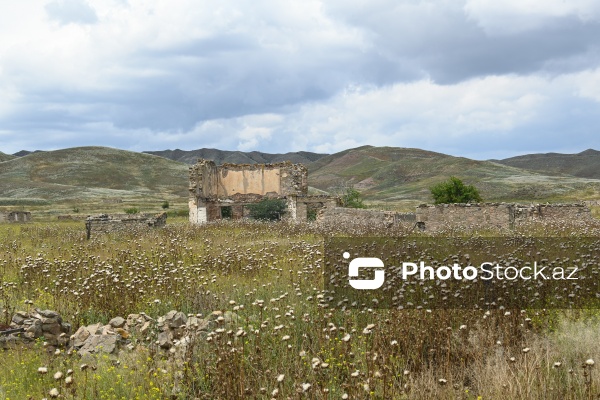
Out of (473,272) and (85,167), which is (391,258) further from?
(85,167)

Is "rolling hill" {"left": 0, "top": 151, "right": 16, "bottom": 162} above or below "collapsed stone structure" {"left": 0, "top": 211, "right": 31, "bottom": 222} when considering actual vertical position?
above

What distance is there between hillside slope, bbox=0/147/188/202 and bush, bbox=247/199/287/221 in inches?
2461

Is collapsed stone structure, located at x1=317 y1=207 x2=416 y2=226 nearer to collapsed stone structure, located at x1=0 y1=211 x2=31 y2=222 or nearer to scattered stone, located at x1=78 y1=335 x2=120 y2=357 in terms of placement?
scattered stone, located at x1=78 y1=335 x2=120 y2=357

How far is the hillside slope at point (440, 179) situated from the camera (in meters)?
82.2

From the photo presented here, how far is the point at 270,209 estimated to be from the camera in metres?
38.0

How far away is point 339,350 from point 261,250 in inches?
310

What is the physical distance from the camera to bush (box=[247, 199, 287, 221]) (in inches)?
1494

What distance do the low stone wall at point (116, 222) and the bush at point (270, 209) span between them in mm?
13385

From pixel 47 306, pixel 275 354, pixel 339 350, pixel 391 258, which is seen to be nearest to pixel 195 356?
pixel 275 354

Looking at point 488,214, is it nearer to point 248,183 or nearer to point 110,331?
point 248,183

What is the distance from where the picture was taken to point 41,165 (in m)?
133

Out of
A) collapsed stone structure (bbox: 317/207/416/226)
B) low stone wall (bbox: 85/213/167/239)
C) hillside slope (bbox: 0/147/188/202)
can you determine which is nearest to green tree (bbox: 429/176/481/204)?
collapsed stone structure (bbox: 317/207/416/226)

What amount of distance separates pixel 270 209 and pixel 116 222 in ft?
51.4

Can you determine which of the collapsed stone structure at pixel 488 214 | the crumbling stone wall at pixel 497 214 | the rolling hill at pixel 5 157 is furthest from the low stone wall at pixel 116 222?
the rolling hill at pixel 5 157
